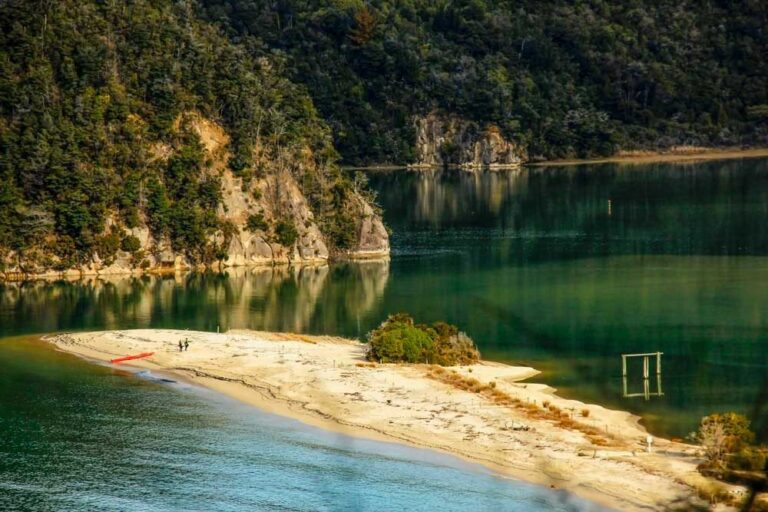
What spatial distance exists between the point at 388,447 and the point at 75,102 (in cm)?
7228

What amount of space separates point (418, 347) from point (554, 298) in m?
27.8

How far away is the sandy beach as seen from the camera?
46.1 meters

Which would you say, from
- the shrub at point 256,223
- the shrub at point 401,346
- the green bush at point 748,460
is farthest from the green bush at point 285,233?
the green bush at point 748,460

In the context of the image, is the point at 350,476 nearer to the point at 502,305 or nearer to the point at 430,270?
the point at 502,305

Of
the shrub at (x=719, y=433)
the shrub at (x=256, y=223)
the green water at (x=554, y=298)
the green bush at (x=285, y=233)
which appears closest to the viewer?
the shrub at (x=719, y=433)

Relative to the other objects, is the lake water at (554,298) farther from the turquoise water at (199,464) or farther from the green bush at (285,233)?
the turquoise water at (199,464)

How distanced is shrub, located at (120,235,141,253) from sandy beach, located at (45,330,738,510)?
32055 mm

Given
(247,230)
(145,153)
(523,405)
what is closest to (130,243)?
(145,153)

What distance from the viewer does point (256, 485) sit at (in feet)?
151

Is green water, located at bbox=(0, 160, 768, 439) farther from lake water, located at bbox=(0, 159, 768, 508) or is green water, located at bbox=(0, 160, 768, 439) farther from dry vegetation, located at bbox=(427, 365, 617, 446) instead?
dry vegetation, located at bbox=(427, 365, 617, 446)

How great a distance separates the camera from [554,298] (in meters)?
94.4

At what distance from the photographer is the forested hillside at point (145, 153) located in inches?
4345

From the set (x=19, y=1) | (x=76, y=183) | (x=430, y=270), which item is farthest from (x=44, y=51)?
(x=430, y=270)

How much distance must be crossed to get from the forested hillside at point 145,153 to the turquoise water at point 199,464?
4796 cm
